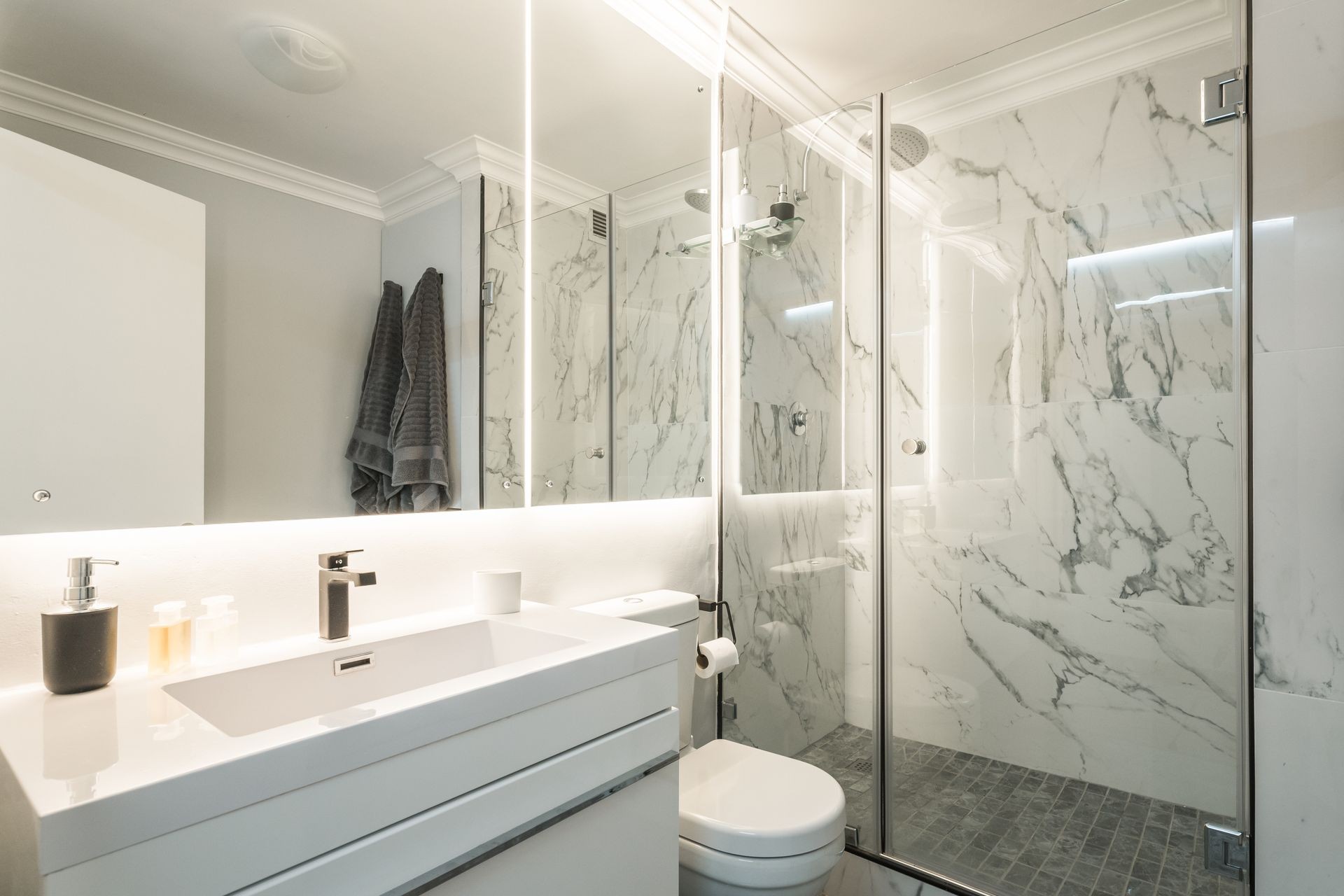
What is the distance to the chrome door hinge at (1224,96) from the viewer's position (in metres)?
1.47

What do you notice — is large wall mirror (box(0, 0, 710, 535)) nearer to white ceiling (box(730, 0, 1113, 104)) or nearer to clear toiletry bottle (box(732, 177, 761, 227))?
clear toiletry bottle (box(732, 177, 761, 227))

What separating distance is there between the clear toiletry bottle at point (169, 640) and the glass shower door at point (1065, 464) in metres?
1.58

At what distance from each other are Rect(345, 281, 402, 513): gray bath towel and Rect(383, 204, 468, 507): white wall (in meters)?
0.05

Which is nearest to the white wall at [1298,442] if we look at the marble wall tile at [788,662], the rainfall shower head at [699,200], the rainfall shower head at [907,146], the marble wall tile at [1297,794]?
the marble wall tile at [1297,794]

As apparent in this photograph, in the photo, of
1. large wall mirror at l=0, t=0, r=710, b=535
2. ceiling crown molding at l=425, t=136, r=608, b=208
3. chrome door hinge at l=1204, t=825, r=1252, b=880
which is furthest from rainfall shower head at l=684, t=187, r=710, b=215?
chrome door hinge at l=1204, t=825, r=1252, b=880

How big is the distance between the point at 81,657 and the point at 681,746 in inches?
50.0

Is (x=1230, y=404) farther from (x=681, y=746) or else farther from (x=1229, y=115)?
(x=681, y=746)

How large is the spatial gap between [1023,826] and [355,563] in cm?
164

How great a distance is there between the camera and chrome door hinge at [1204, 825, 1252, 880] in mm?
1439

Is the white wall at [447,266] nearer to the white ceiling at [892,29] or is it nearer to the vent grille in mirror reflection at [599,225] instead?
the vent grille in mirror reflection at [599,225]

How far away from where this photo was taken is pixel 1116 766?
5.37 feet

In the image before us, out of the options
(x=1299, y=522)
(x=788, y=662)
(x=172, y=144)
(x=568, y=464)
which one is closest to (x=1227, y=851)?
(x=1299, y=522)

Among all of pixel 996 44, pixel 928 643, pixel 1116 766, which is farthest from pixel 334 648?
pixel 996 44

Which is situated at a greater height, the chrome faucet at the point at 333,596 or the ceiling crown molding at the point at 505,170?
the ceiling crown molding at the point at 505,170
